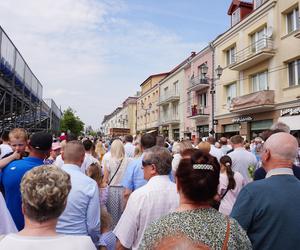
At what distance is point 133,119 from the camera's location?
248 feet

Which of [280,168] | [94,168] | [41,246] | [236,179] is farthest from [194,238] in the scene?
[236,179]

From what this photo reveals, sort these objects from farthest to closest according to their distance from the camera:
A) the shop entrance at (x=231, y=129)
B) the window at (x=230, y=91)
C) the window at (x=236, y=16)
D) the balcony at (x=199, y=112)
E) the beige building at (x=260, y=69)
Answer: the balcony at (x=199, y=112)
the window at (x=236, y=16)
the window at (x=230, y=91)
the shop entrance at (x=231, y=129)
the beige building at (x=260, y=69)

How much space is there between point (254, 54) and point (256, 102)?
3184 millimetres

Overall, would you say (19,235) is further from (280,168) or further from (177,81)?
(177,81)

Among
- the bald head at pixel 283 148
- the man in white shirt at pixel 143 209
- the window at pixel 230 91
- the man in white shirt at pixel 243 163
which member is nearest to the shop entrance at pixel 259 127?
the window at pixel 230 91

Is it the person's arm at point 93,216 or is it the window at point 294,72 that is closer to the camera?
the person's arm at point 93,216

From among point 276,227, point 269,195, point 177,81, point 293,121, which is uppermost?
point 177,81

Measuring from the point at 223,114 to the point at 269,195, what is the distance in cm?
2616

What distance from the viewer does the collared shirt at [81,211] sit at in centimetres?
338

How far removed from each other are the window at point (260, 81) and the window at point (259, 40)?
5.67 feet

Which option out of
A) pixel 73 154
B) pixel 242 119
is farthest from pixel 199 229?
pixel 242 119

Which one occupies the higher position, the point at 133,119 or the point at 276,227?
the point at 133,119

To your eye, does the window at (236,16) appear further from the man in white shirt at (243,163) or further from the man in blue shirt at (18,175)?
the man in blue shirt at (18,175)

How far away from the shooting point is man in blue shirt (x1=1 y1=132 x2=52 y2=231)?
3.72 metres
